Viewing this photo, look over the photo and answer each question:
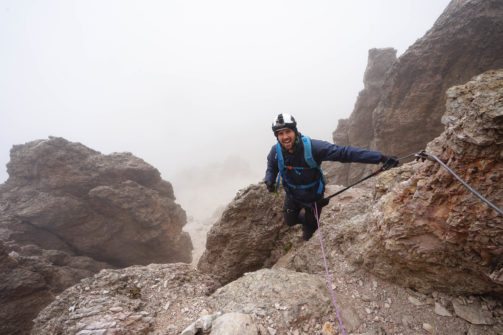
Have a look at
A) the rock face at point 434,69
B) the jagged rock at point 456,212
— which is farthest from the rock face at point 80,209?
the rock face at point 434,69

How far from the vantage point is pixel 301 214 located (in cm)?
766

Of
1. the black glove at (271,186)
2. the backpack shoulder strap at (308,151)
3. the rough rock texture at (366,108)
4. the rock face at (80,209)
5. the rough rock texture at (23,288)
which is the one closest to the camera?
the backpack shoulder strap at (308,151)

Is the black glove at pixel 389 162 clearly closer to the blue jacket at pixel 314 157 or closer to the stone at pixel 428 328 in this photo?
→ the blue jacket at pixel 314 157

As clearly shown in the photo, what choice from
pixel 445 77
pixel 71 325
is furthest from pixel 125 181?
pixel 445 77

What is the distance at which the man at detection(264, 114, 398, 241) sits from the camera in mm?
5117

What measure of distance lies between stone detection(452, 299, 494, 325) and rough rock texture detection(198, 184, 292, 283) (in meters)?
5.75

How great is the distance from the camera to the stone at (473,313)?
13.1 ft

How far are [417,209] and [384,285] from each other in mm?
2095

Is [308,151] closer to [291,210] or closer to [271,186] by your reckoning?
[271,186]

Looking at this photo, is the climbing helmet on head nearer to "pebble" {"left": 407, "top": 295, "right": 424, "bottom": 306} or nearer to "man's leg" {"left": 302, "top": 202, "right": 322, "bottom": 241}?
"man's leg" {"left": 302, "top": 202, "right": 322, "bottom": 241}

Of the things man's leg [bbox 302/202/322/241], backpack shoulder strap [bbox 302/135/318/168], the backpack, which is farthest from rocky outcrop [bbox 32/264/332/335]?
backpack shoulder strap [bbox 302/135/318/168]

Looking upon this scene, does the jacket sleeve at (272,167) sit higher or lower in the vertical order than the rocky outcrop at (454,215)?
higher

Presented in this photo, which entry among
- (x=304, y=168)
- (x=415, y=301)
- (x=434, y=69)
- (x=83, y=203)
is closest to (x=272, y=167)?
(x=304, y=168)

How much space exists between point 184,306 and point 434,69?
83.3 feet
